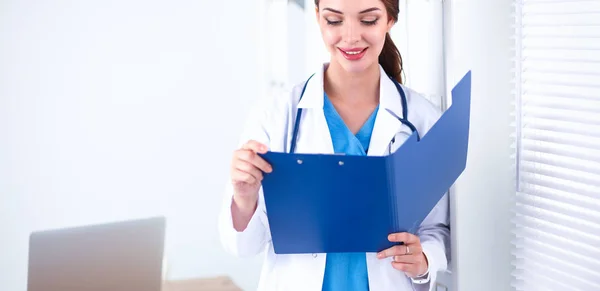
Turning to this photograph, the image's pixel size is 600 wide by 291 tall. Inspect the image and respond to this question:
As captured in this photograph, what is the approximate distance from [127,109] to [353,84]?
2.43 meters

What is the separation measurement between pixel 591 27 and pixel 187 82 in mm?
2774

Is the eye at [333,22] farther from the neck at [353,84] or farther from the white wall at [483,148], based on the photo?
the white wall at [483,148]

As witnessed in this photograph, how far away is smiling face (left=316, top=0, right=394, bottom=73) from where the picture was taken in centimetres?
151

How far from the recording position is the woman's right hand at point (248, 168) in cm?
133

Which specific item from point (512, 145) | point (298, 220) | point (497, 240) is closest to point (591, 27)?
point (512, 145)

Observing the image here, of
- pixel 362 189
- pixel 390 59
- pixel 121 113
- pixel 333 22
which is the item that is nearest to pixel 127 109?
pixel 121 113

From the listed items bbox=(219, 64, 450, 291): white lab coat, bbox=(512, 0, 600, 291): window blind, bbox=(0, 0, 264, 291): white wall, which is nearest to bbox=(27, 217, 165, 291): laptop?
bbox=(219, 64, 450, 291): white lab coat

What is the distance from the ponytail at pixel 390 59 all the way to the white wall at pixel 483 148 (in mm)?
141

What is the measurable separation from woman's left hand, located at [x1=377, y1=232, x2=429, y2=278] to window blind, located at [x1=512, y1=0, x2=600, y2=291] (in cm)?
29

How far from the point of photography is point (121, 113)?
3.82 meters

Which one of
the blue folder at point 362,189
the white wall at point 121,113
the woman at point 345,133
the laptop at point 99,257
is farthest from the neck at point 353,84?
the white wall at point 121,113

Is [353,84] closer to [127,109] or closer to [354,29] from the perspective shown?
[354,29]

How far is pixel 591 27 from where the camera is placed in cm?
140

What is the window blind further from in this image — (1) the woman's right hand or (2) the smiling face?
(1) the woman's right hand
